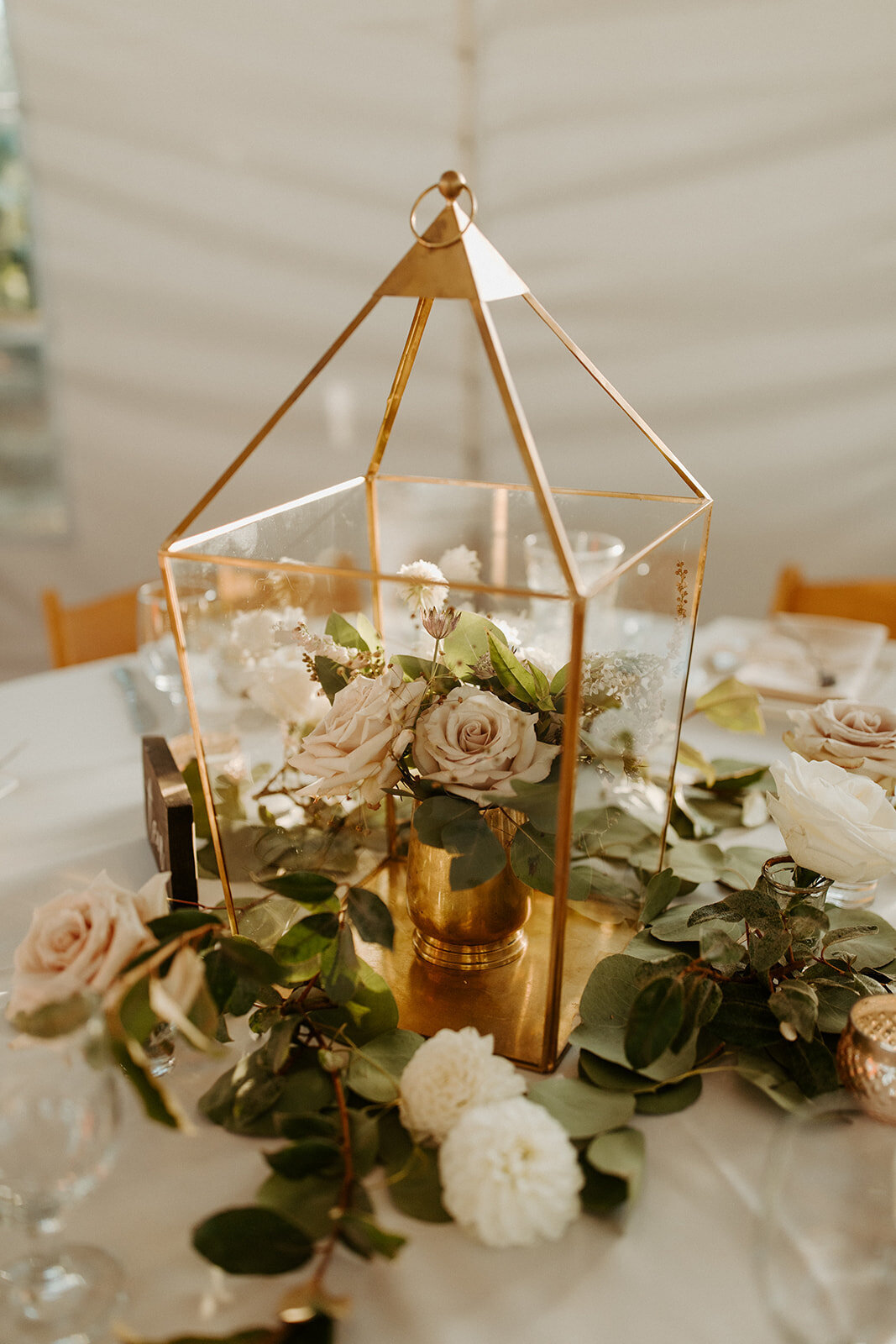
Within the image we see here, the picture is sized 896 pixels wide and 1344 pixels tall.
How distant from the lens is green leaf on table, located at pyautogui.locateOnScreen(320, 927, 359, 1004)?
67 centimetres

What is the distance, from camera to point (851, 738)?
861 mm

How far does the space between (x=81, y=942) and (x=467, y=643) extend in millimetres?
360

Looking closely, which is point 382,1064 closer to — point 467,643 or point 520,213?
point 467,643

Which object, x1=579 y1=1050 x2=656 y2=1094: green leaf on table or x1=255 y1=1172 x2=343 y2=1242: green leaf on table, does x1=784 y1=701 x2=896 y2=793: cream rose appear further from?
x1=255 y1=1172 x2=343 y2=1242: green leaf on table

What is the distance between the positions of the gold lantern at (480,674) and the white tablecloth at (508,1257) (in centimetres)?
13

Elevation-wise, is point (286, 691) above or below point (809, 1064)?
above

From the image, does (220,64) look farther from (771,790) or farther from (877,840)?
(877,840)

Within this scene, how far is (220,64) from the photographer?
2.71m

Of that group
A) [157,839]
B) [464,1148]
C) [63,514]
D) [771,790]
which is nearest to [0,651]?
[63,514]

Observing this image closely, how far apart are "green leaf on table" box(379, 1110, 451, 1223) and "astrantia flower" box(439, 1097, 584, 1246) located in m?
0.03

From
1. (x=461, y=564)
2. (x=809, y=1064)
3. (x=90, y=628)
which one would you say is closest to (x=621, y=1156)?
(x=809, y=1064)

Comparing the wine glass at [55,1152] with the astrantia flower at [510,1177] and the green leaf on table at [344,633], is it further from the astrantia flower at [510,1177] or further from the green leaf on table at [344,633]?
the green leaf on table at [344,633]

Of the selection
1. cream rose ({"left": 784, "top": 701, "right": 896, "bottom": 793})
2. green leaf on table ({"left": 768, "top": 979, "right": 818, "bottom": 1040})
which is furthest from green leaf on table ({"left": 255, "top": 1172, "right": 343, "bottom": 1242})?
cream rose ({"left": 784, "top": 701, "right": 896, "bottom": 793})

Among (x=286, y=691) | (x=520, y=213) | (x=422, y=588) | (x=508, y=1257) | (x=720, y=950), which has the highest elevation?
(x=520, y=213)
